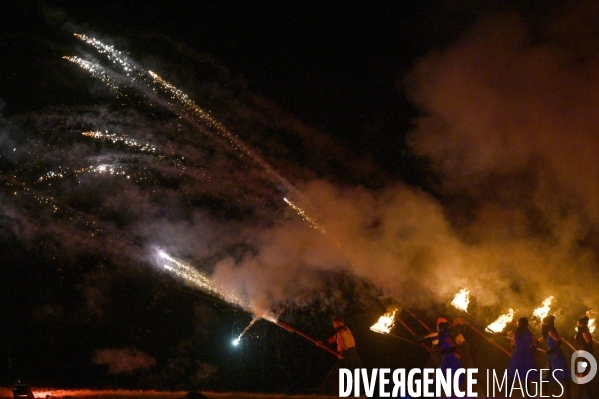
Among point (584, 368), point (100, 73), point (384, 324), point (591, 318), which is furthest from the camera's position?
point (100, 73)

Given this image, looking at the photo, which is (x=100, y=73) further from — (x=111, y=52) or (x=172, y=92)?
(x=172, y=92)

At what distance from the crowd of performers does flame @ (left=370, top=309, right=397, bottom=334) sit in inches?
29.1

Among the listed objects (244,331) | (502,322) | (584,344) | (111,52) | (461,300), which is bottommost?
(584,344)

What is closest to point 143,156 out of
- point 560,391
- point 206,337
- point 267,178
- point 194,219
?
point 194,219

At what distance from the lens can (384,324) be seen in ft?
29.8

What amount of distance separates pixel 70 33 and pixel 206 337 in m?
5.45

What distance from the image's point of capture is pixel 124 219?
12062 mm

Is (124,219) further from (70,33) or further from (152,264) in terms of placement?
(70,33)

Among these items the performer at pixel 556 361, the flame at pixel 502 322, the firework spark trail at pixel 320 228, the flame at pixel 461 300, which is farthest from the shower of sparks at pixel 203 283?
the performer at pixel 556 361

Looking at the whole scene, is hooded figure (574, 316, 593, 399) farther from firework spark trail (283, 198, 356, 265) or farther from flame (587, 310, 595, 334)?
firework spark trail (283, 198, 356, 265)

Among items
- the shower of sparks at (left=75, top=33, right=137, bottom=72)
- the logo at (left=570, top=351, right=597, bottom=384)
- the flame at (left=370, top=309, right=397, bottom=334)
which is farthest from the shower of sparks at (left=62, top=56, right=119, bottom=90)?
the logo at (left=570, top=351, right=597, bottom=384)

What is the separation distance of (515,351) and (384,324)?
5.81 ft

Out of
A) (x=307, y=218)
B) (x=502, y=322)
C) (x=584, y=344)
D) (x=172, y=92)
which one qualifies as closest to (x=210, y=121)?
(x=172, y=92)

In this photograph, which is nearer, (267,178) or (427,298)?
(427,298)
